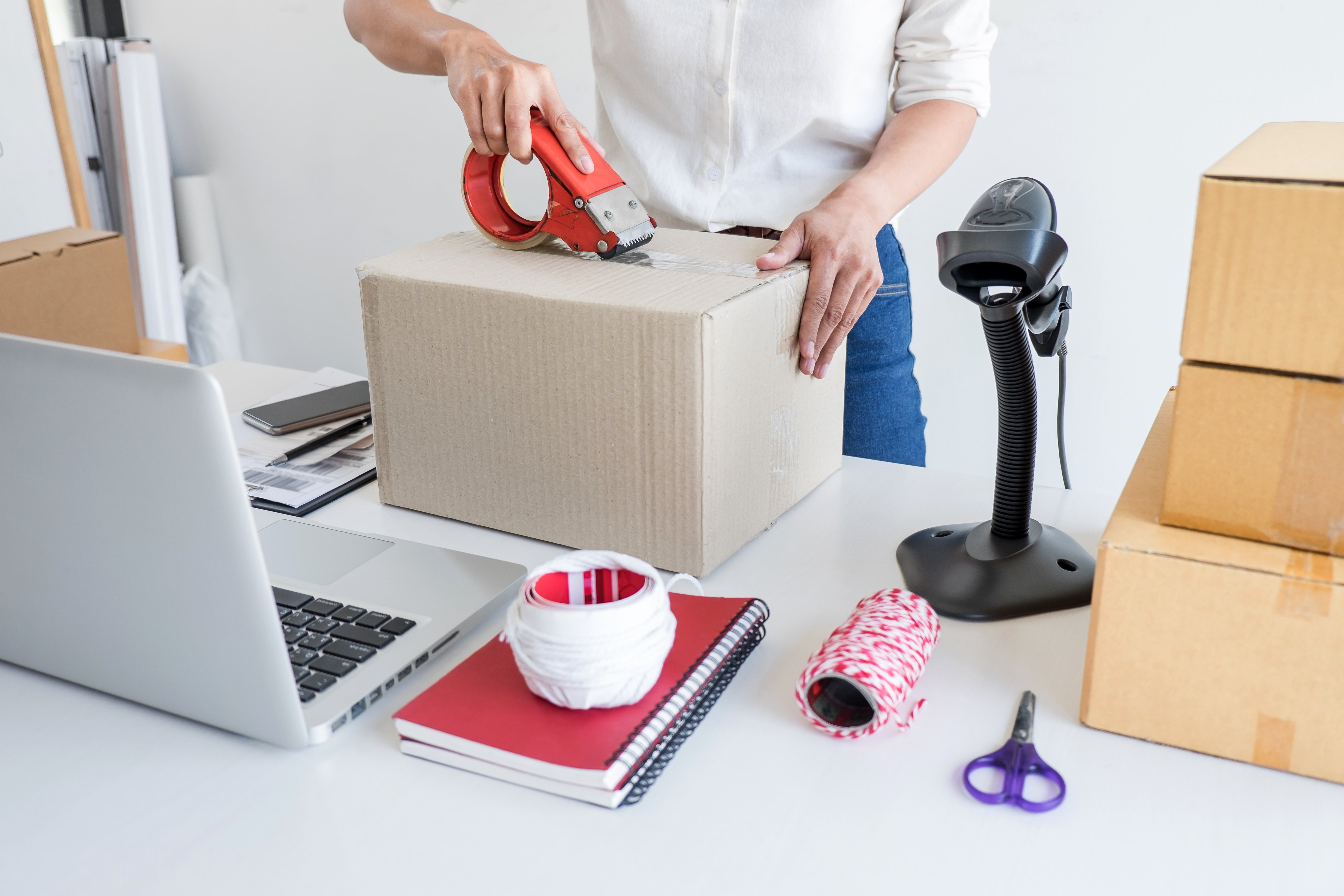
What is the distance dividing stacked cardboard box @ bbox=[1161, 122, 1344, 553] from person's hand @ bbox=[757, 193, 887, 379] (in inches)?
13.0

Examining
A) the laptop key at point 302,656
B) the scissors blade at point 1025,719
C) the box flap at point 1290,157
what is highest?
the box flap at point 1290,157

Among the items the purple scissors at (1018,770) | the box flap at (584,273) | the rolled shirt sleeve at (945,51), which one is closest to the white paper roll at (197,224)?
the box flap at (584,273)

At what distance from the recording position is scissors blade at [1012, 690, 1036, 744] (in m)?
0.57

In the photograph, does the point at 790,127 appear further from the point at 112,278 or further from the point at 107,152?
the point at 107,152

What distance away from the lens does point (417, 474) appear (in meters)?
0.88

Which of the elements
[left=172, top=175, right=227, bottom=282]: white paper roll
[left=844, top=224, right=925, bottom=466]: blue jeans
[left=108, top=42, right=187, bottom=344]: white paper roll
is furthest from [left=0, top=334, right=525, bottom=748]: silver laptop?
[left=172, top=175, right=227, bottom=282]: white paper roll

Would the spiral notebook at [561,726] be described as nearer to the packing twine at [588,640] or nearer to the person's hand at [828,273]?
the packing twine at [588,640]

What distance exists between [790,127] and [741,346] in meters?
0.45

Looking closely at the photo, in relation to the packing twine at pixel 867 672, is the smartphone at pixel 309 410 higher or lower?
higher

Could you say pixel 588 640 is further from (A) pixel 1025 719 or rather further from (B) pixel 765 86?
(B) pixel 765 86

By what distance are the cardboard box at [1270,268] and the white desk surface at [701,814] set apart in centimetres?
23

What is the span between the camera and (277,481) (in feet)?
3.03

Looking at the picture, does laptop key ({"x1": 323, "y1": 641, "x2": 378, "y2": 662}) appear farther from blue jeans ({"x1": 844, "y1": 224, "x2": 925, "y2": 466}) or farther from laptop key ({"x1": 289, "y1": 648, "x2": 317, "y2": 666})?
blue jeans ({"x1": 844, "y1": 224, "x2": 925, "y2": 466})

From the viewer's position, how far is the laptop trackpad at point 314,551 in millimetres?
745
